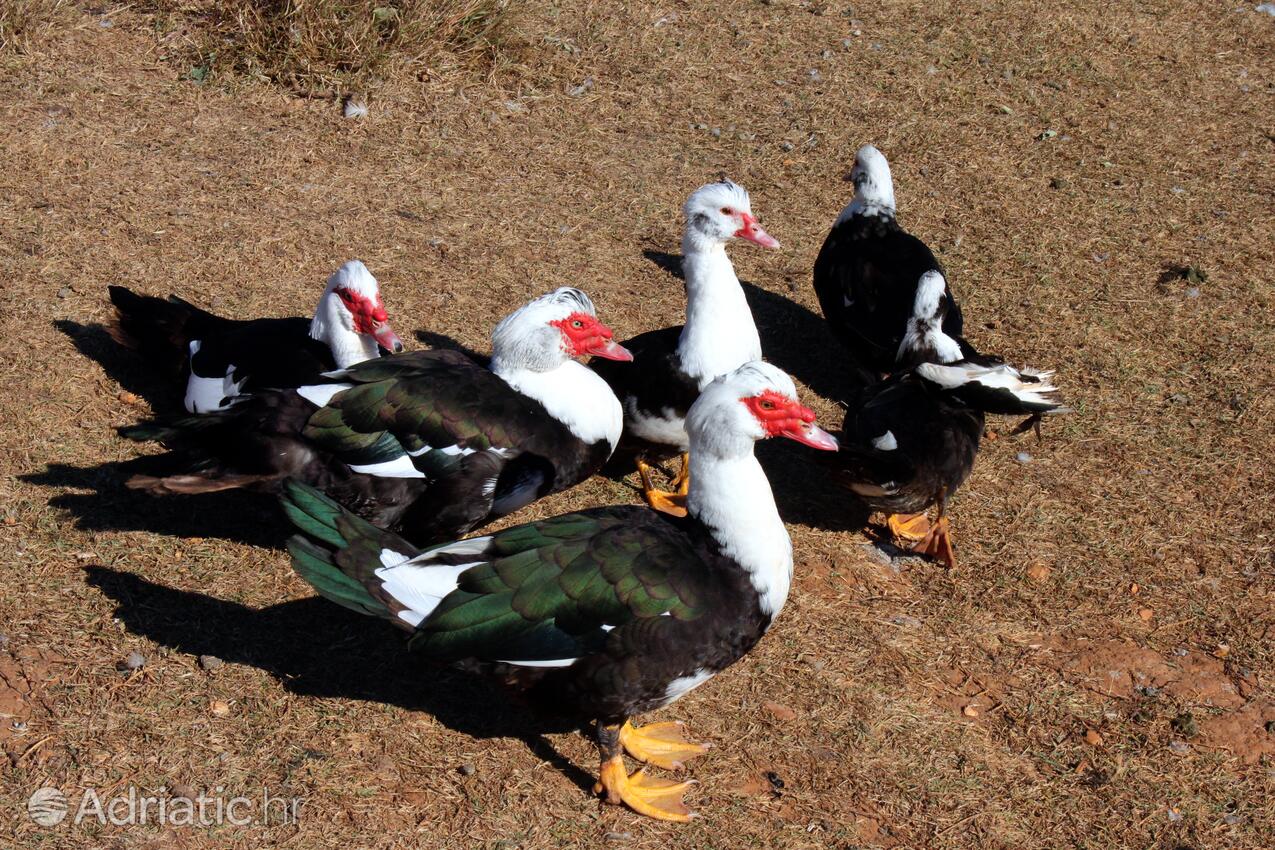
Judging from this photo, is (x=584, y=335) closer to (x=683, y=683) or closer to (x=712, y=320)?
(x=712, y=320)

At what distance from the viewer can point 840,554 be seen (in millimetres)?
5086

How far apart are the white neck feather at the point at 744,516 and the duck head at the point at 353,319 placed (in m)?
1.70

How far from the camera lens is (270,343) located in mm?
4957

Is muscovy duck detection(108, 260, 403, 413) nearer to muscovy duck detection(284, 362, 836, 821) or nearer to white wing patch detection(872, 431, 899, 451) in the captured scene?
muscovy duck detection(284, 362, 836, 821)

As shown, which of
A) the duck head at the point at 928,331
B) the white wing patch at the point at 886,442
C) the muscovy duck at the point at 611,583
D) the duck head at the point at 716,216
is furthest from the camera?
the duck head at the point at 928,331

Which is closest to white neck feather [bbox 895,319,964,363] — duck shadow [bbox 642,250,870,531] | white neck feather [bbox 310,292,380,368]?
duck shadow [bbox 642,250,870,531]

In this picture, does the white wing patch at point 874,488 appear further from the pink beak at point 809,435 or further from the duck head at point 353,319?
the duck head at point 353,319

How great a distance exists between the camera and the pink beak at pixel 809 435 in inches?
153

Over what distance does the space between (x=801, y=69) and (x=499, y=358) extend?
15.5 feet

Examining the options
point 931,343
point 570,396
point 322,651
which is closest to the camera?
point 322,651

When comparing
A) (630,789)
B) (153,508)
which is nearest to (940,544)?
(630,789)

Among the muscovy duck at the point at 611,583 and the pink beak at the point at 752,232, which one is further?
the pink beak at the point at 752,232

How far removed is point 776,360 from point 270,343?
265 cm

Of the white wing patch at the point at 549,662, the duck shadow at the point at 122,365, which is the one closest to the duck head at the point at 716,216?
the white wing patch at the point at 549,662
